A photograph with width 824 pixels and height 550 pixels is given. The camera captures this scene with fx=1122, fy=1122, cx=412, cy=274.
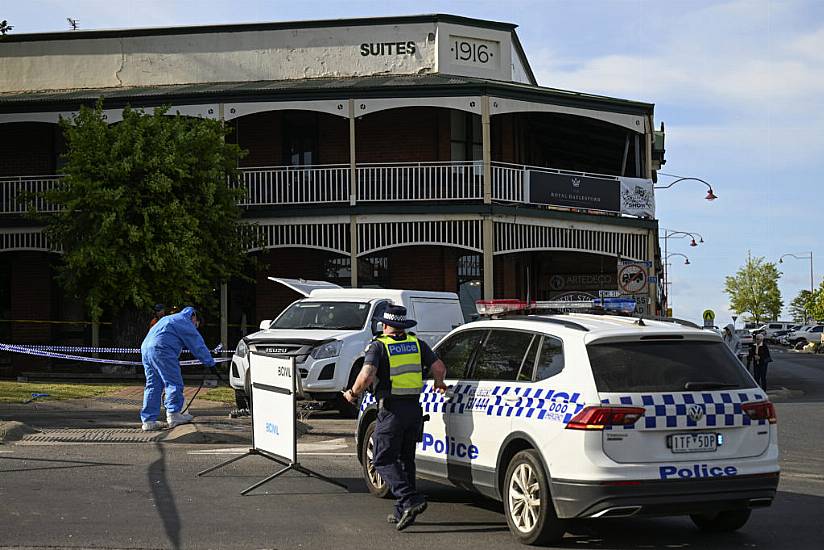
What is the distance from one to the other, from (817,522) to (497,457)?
2774 millimetres

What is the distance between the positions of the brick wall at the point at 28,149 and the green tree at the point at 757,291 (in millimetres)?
88989

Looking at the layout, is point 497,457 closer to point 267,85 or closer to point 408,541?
point 408,541

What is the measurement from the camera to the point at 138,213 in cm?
2412

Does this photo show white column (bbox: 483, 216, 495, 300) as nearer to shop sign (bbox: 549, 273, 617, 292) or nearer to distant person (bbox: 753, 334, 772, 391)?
distant person (bbox: 753, 334, 772, 391)

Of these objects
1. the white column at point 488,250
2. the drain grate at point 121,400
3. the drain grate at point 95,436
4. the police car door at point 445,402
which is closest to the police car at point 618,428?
the police car door at point 445,402

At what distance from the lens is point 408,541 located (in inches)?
316

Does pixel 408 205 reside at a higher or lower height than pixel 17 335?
higher

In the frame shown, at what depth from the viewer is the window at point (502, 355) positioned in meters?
8.35

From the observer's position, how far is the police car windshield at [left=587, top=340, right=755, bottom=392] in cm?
765

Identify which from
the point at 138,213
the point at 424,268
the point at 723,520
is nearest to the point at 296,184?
the point at 424,268

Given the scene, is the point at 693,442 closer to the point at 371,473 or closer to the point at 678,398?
the point at 678,398

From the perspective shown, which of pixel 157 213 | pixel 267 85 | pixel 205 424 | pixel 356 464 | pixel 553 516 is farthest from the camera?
pixel 267 85

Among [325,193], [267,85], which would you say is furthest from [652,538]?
[267,85]

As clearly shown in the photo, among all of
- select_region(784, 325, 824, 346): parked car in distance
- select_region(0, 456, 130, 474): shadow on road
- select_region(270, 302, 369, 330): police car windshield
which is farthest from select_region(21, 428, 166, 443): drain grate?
select_region(784, 325, 824, 346): parked car in distance
